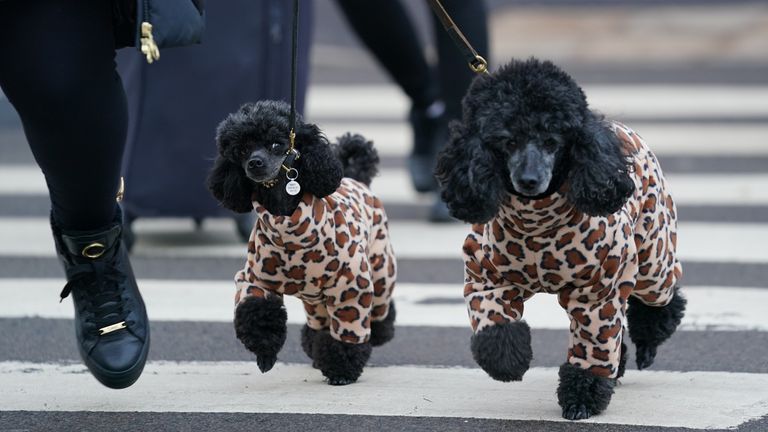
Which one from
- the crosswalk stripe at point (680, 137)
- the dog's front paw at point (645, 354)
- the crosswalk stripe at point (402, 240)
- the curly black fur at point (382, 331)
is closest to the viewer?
the dog's front paw at point (645, 354)

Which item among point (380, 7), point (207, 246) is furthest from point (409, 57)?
point (207, 246)

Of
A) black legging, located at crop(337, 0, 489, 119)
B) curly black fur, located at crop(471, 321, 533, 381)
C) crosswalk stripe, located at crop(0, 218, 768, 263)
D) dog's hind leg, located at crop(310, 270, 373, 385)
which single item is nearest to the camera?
curly black fur, located at crop(471, 321, 533, 381)

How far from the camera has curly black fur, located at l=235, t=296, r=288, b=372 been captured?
345cm

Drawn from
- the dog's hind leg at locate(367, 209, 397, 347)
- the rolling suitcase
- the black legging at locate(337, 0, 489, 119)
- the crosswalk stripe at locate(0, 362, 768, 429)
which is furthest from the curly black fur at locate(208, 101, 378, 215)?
the black legging at locate(337, 0, 489, 119)

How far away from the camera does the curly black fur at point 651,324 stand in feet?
11.8

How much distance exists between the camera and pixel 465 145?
3.02 meters

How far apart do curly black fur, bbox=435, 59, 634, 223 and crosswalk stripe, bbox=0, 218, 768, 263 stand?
2342mm

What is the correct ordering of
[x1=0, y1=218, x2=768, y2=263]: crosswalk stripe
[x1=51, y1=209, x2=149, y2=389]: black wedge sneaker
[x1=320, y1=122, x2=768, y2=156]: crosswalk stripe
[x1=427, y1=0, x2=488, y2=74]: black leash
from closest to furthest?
1. [x1=51, y1=209, x2=149, y2=389]: black wedge sneaker
2. [x1=427, y1=0, x2=488, y2=74]: black leash
3. [x1=0, y1=218, x2=768, y2=263]: crosswalk stripe
4. [x1=320, y1=122, x2=768, y2=156]: crosswalk stripe

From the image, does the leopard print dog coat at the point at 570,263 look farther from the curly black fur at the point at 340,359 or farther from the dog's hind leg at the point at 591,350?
the curly black fur at the point at 340,359

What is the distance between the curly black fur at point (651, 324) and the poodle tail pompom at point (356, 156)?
32.5 inches

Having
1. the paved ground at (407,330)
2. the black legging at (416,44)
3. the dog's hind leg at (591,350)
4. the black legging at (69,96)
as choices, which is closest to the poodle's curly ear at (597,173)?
the dog's hind leg at (591,350)

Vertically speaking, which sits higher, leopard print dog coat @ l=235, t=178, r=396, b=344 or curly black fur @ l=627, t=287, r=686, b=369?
leopard print dog coat @ l=235, t=178, r=396, b=344

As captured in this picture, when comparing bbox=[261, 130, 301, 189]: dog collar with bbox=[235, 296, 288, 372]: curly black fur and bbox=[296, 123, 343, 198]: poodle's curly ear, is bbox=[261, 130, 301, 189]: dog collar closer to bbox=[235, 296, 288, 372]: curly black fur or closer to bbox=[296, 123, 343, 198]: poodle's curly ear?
bbox=[296, 123, 343, 198]: poodle's curly ear

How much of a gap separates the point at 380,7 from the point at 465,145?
9.57 feet
